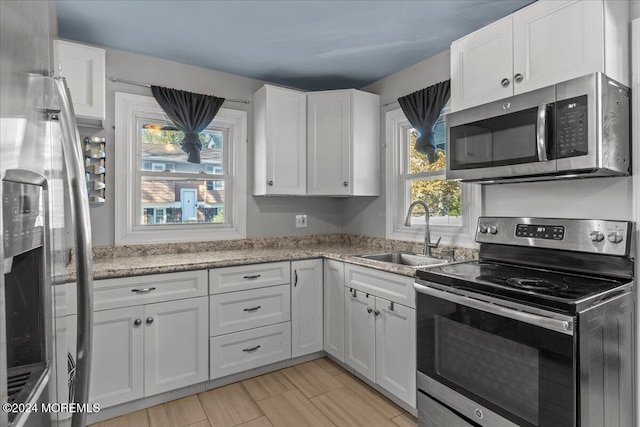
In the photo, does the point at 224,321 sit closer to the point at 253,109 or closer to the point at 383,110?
the point at 253,109

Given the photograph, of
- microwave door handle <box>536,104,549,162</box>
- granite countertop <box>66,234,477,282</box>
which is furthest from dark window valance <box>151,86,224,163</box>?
microwave door handle <box>536,104,549,162</box>

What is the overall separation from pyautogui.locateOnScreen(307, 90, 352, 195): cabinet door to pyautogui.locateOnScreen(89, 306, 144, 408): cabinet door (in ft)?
5.55

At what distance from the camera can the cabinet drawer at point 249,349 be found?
7.89 ft

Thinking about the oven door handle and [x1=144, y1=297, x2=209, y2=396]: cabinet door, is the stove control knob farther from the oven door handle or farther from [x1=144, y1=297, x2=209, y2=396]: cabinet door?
[x1=144, y1=297, x2=209, y2=396]: cabinet door

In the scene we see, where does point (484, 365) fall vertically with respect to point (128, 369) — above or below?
above

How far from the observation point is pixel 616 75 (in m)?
1.52

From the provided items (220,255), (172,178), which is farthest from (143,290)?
(172,178)

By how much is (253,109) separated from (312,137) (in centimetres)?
58

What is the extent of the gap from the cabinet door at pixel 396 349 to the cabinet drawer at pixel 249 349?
740 mm

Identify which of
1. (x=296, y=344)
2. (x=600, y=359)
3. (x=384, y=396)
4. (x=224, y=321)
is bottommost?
(x=384, y=396)

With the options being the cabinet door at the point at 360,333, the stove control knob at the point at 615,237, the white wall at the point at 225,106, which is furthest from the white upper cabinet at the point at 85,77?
the stove control knob at the point at 615,237

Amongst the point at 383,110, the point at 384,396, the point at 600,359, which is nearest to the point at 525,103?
the point at 600,359

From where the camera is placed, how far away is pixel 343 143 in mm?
3037

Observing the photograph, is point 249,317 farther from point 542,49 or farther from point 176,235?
point 542,49
